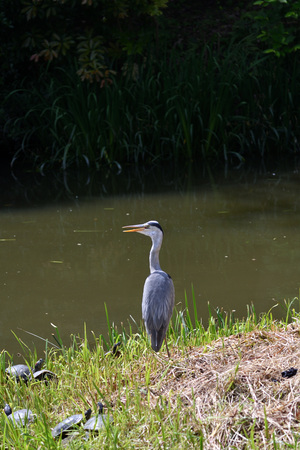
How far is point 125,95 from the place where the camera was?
9289mm

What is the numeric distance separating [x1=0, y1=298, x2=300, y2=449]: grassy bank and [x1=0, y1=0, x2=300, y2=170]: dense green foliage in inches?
216

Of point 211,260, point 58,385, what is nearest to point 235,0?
point 211,260

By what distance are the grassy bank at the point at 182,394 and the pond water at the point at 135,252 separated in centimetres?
91

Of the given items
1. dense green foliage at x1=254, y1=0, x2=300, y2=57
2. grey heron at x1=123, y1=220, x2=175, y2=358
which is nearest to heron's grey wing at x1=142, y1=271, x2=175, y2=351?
grey heron at x1=123, y1=220, x2=175, y2=358

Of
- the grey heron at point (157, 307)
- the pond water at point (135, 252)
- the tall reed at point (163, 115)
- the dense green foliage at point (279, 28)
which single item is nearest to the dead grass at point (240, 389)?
the grey heron at point (157, 307)

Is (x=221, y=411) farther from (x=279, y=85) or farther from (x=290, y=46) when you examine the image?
(x=290, y=46)

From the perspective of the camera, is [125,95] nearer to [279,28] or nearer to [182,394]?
[279,28]

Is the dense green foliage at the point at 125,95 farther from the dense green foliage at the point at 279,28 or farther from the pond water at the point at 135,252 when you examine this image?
the pond water at the point at 135,252

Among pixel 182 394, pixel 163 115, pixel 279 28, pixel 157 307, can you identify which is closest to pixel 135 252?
pixel 157 307

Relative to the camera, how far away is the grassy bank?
2805 mm

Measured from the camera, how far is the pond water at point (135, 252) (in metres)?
4.99

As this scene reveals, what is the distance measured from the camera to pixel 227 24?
11906 millimetres

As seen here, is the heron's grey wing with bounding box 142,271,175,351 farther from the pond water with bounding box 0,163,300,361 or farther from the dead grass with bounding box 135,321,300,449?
the pond water with bounding box 0,163,300,361

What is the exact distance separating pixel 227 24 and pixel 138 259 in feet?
23.4
